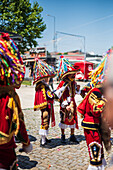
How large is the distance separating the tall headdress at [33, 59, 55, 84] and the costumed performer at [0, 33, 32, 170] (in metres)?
2.51

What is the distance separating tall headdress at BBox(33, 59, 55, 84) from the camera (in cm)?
513

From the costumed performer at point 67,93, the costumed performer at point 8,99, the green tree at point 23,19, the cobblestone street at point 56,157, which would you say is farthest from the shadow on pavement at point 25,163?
the green tree at point 23,19

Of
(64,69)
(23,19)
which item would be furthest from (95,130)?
(23,19)

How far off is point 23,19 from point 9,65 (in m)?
18.3

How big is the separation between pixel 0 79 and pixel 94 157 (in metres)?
1.94

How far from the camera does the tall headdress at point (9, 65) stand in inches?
95.7

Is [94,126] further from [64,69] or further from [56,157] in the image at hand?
[64,69]

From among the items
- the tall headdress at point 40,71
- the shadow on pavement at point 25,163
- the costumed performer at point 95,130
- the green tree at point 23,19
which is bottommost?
the shadow on pavement at point 25,163

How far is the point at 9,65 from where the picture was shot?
2.48 m

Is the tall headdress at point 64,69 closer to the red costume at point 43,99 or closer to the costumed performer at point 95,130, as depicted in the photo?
the red costume at point 43,99

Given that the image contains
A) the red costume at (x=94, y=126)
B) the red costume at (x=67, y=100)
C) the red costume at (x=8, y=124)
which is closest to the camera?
the red costume at (x=8, y=124)

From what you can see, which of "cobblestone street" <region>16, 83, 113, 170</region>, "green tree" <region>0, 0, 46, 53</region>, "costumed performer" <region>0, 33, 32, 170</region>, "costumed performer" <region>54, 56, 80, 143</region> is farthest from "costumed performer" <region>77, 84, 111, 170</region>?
"green tree" <region>0, 0, 46, 53</region>

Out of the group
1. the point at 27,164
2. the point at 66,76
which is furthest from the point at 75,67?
the point at 27,164

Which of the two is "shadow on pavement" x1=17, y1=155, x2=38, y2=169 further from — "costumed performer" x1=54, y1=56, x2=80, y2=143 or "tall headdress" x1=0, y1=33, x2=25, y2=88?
"tall headdress" x1=0, y1=33, x2=25, y2=88
